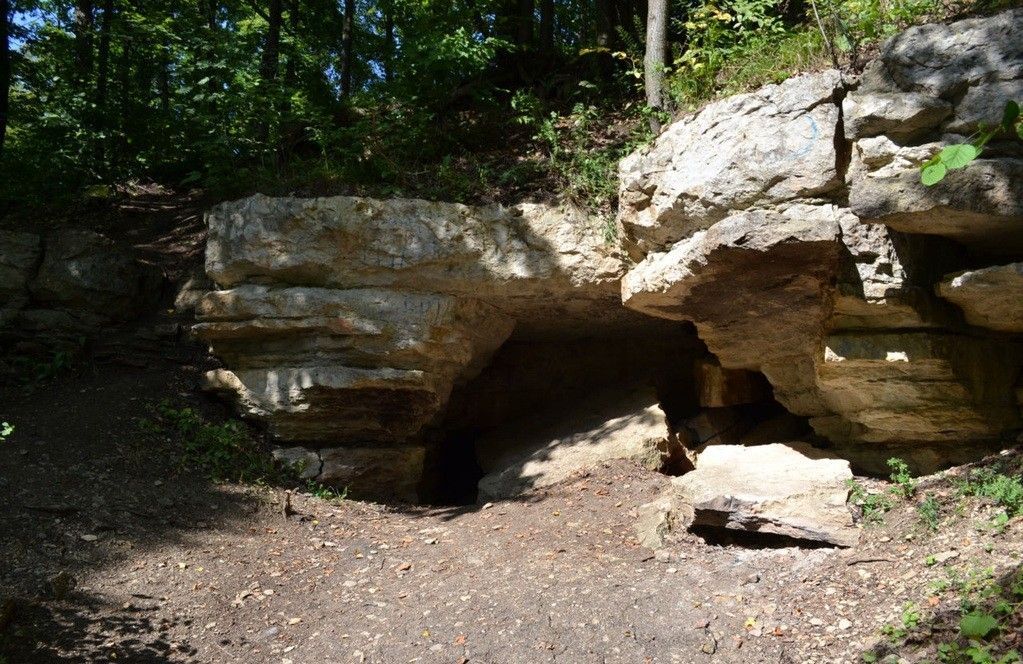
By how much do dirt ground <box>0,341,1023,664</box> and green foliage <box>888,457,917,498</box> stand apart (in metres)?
0.15

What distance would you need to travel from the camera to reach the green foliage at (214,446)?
709 centimetres

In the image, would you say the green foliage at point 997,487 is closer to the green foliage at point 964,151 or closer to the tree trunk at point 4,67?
the green foliage at point 964,151

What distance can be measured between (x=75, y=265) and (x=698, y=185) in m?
6.83

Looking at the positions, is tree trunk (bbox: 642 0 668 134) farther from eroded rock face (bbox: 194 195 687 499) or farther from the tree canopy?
eroded rock face (bbox: 194 195 687 499)

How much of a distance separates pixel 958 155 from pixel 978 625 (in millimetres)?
2523

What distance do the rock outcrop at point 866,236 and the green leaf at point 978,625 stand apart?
2.34m

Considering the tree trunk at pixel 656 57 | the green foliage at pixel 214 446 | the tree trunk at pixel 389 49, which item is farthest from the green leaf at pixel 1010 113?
the tree trunk at pixel 389 49

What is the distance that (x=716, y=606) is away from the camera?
4.77 m

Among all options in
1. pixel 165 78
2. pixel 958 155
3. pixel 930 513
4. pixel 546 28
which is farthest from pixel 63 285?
pixel 958 155

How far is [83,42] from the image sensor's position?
35.7 feet

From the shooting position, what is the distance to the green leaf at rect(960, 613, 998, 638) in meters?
3.60

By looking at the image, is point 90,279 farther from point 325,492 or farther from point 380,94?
point 380,94

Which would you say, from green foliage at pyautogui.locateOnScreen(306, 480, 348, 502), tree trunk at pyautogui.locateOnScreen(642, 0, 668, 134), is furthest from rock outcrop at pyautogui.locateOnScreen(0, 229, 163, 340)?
tree trunk at pyautogui.locateOnScreen(642, 0, 668, 134)

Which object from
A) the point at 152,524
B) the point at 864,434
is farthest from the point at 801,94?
the point at 152,524
